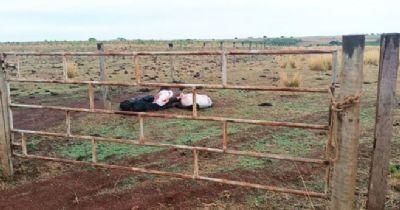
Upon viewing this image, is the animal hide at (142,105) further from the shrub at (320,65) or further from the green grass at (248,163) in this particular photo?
the shrub at (320,65)

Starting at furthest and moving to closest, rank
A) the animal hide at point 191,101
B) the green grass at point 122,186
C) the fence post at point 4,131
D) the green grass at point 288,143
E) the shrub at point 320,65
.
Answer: the shrub at point 320,65
the animal hide at point 191,101
the green grass at point 288,143
the fence post at point 4,131
the green grass at point 122,186

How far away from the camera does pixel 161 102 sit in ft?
34.3

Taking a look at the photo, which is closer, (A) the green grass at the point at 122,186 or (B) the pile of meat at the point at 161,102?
(A) the green grass at the point at 122,186

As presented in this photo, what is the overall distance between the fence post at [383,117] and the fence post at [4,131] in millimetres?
4521

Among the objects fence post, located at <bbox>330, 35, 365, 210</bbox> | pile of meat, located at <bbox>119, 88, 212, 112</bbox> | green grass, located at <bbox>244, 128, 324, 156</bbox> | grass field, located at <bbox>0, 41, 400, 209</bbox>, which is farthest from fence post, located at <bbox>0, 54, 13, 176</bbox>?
pile of meat, located at <bbox>119, 88, 212, 112</bbox>

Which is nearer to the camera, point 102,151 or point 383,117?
point 383,117

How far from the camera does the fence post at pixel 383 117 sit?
374 cm

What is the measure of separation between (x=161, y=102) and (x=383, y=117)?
23.1 feet

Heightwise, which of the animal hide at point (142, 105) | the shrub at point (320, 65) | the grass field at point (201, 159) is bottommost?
the grass field at point (201, 159)

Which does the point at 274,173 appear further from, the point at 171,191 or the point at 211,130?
the point at 211,130

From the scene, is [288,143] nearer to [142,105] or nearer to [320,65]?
[142,105]

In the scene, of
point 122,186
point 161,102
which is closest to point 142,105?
point 161,102

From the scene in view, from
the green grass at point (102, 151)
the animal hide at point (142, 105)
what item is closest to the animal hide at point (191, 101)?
the animal hide at point (142, 105)

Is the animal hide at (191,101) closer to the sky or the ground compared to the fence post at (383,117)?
closer to the ground
